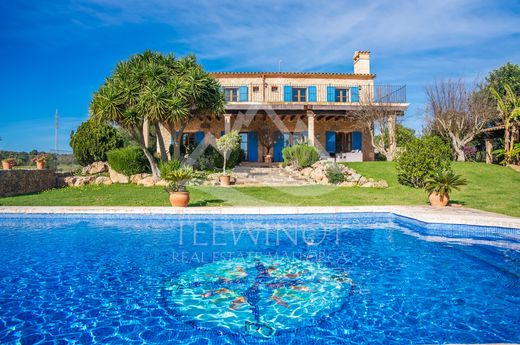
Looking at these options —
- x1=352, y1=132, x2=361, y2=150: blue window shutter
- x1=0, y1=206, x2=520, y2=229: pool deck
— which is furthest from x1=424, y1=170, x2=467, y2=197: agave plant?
x1=352, y1=132, x2=361, y2=150: blue window shutter

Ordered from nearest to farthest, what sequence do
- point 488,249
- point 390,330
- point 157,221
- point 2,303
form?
point 390,330, point 2,303, point 488,249, point 157,221

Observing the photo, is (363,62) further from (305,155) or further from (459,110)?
(305,155)

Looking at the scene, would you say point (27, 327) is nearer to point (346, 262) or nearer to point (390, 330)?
point (390, 330)

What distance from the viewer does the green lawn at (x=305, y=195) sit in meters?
11.4

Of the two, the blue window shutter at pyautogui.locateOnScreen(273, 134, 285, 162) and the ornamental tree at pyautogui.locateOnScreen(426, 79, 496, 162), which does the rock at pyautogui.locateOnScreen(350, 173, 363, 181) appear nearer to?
the blue window shutter at pyautogui.locateOnScreen(273, 134, 285, 162)

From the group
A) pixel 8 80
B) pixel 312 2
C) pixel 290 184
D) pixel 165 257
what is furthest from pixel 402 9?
pixel 8 80

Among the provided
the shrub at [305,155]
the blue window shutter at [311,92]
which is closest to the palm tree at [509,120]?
the shrub at [305,155]

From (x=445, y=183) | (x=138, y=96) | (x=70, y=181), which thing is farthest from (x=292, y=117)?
(x=445, y=183)

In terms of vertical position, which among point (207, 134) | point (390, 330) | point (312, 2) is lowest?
point (390, 330)

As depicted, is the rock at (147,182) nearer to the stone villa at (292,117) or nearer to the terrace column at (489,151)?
the stone villa at (292,117)

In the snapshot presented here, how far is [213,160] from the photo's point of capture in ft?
63.3

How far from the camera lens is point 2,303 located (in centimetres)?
419

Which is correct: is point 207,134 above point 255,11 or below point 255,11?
below

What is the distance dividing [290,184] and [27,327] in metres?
13.2
